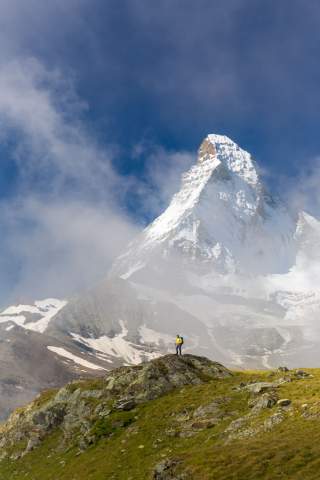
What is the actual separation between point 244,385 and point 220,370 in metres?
13.3

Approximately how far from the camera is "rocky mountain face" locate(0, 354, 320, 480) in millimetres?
34312

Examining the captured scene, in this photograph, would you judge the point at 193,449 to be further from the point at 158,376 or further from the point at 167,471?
the point at 158,376

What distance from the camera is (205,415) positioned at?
46.9 m

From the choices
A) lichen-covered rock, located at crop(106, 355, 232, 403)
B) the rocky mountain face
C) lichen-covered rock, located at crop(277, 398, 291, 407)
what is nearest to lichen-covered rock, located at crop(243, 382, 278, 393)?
the rocky mountain face

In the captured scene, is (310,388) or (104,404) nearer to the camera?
(310,388)

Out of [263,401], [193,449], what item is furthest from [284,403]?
[193,449]

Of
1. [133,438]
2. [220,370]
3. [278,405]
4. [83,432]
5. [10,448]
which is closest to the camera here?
[278,405]

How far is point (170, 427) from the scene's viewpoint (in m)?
46.9

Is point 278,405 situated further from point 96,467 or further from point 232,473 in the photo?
point 96,467

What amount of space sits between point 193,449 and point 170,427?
6720mm

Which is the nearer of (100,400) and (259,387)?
(259,387)

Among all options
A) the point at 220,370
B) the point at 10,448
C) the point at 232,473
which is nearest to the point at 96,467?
the point at 232,473

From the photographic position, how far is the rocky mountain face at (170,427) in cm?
3431

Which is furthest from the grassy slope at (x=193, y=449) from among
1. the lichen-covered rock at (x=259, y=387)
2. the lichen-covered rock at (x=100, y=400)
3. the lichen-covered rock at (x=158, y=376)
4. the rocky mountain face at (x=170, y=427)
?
the lichen-covered rock at (x=158, y=376)
